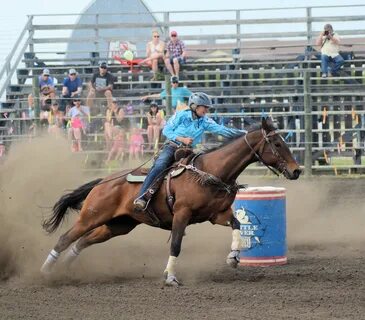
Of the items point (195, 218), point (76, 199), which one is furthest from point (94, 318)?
point (76, 199)

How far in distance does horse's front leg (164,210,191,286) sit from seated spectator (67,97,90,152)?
7.94m

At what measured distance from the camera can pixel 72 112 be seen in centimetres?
1884

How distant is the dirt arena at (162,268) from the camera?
26.9 feet

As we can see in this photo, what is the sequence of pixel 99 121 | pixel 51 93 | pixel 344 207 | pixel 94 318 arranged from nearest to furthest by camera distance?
pixel 94 318, pixel 344 207, pixel 99 121, pixel 51 93

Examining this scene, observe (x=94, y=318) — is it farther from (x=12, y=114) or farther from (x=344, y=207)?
(x=12, y=114)

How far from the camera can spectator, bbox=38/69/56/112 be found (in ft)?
63.0

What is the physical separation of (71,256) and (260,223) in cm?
224

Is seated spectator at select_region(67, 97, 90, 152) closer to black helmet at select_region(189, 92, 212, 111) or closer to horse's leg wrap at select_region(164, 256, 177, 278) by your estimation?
black helmet at select_region(189, 92, 212, 111)

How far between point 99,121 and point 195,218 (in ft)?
28.5

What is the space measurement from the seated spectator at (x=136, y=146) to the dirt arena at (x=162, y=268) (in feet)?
10.5

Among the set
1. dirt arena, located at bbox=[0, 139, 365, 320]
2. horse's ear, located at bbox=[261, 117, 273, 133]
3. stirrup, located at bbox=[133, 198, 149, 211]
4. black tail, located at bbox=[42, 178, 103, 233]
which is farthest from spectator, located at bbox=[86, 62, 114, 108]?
horse's ear, located at bbox=[261, 117, 273, 133]

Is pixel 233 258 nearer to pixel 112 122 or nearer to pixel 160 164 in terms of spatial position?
pixel 160 164

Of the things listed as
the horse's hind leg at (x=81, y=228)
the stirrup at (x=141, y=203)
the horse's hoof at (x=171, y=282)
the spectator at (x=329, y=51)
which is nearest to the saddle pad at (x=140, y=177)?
the stirrup at (x=141, y=203)

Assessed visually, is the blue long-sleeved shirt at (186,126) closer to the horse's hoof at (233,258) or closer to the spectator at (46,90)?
the horse's hoof at (233,258)
